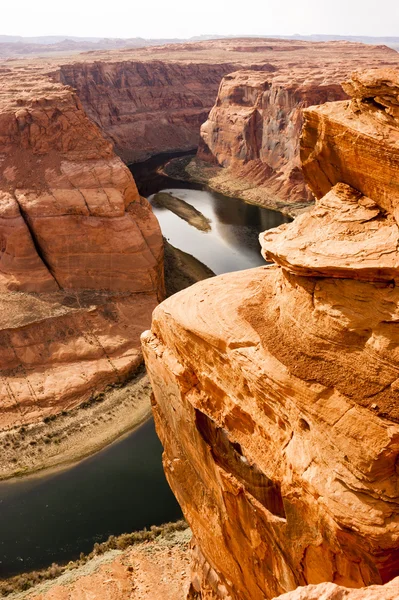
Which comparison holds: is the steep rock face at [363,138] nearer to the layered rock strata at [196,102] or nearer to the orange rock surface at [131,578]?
the orange rock surface at [131,578]

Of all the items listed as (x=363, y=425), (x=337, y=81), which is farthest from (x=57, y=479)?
(x=337, y=81)

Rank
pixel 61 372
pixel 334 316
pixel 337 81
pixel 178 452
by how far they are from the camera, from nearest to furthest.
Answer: pixel 334 316
pixel 178 452
pixel 61 372
pixel 337 81

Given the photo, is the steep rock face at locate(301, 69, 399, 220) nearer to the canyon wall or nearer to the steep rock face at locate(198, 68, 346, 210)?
the canyon wall

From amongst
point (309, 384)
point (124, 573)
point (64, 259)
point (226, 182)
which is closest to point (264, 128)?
point (226, 182)

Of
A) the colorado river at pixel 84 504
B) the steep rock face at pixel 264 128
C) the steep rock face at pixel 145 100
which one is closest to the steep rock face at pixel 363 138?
the colorado river at pixel 84 504

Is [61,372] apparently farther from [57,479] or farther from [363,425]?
[363,425]
